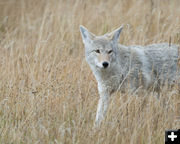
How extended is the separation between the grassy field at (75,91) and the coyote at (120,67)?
6.9 inches

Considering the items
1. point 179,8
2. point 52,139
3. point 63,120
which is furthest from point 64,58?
point 179,8

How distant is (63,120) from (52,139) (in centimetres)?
41

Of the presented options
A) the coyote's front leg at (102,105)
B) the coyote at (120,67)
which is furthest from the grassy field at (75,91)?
the coyote at (120,67)

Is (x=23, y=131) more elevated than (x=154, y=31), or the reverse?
(x=154, y=31)

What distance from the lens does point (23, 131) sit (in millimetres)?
4270

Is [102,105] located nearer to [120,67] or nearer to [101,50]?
[120,67]

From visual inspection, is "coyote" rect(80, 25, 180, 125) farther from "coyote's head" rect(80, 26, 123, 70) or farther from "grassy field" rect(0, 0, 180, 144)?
"grassy field" rect(0, 0, 180, 144)

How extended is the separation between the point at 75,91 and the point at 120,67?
70 cm

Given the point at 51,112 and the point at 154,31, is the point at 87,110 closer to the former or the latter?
the point at 51,112

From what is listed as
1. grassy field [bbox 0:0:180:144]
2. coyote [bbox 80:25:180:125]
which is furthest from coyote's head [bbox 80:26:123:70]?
grassy field [bbox 0:0:180:144]

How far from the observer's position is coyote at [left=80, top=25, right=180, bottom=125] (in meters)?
5.08

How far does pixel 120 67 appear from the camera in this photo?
17.2 ft

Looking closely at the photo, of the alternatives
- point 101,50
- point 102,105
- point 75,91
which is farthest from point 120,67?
point 75,91

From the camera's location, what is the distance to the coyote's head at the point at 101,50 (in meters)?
4.94
